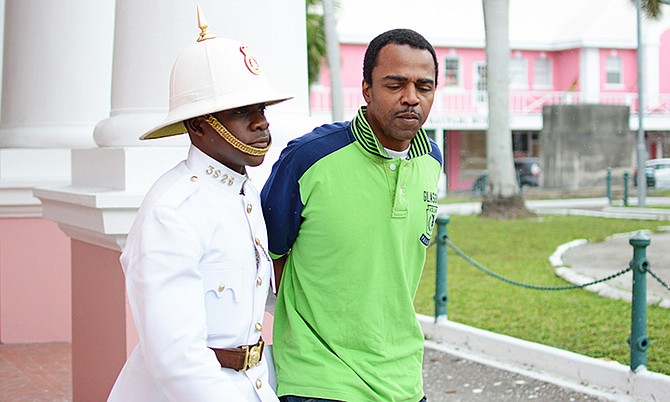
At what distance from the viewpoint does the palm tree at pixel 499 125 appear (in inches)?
712

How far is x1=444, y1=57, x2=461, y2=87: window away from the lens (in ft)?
129

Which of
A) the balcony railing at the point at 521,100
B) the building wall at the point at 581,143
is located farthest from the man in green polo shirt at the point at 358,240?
the balcony railing at the point at 521,100

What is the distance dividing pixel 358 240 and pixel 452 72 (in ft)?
123

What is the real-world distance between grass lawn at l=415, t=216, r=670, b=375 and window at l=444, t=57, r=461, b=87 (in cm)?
2429

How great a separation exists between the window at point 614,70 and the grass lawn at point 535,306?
25.8 meters

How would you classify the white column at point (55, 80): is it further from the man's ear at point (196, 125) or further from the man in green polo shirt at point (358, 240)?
the man's ear at point (196, 125)

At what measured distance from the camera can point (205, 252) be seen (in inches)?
92.5

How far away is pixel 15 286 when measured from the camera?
7410 mm

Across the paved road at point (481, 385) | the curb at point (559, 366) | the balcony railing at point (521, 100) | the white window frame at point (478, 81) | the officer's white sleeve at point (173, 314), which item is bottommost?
the paved road at point (481, 385)

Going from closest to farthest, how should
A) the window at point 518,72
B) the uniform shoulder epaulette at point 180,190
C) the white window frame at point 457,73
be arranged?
1. the uniform shoulder epaulette at point 180,190
2. the white window frame at point 457,73
3. the window at point 518,72

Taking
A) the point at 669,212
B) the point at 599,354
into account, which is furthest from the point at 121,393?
the point at 669,212

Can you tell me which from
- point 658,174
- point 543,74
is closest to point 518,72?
point 543,74

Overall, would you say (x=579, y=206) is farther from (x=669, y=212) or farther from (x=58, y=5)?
(x=58, y=5)

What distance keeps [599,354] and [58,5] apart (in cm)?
481
